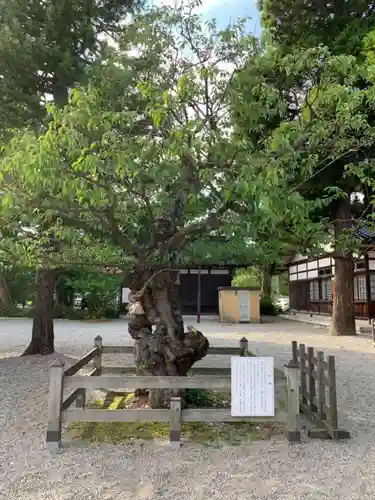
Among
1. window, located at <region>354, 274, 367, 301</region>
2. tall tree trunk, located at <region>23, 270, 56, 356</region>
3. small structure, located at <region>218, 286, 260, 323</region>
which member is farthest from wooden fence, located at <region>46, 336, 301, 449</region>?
small structure, located at <region>218, 286, 260, 323</region>

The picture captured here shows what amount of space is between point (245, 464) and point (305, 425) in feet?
Answer: 4.46

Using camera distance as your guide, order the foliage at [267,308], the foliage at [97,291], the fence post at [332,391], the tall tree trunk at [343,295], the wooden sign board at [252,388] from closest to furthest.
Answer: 1. the wooden sign board at [252,388]
2. the fence post at [332,391]
3. the tall tree trunk at [343,295]
4. the foliage at [97,291]
5. the foliage at [267,308]

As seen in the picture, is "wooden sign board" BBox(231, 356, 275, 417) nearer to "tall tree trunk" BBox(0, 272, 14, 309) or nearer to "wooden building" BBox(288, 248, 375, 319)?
"wooden building" BBox(288, 248, 375, 319)

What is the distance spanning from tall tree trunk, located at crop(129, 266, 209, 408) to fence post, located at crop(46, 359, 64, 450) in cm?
114

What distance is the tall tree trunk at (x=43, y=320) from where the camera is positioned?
8.92 metres

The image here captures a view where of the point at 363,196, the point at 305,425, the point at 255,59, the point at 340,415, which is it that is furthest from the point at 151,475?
the point at 363,196

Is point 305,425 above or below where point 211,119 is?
below

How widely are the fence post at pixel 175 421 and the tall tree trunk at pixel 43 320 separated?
5812 mm

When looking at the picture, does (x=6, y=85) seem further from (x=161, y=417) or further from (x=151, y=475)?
(x=151, y=475)

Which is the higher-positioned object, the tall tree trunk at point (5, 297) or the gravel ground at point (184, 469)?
the tall tree trunk at point (5, 297)

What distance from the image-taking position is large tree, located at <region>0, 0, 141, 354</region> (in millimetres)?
6910

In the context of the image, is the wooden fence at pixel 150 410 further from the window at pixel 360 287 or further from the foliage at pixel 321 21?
the window at pixel 360 287

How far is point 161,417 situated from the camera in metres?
3.91

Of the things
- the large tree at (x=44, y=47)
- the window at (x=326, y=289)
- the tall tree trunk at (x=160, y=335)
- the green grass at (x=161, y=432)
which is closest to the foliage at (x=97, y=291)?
the window at (x=326, y=289)
